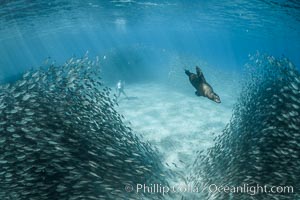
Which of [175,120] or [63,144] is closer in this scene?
[63,144]

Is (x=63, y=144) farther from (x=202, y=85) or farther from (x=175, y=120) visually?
(x=175, y=120)

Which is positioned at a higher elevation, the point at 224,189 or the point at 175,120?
the point at 224,189

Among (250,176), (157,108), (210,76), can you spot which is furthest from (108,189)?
A: (210,76)

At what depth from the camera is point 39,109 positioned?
8.09 m

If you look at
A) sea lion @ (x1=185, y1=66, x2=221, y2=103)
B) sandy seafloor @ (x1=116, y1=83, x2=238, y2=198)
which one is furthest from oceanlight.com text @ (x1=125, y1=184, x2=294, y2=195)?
sea lion @ (x1=185, y1=66, x2=221, y2=103)

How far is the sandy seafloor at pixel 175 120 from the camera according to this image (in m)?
15.7

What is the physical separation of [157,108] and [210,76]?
1634cm

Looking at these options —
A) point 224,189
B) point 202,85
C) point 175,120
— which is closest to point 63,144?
point 202,85

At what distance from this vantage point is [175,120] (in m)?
21.1

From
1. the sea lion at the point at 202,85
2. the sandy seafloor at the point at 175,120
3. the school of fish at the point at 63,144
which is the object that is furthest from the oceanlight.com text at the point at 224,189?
the sea lion at the point at 202,85

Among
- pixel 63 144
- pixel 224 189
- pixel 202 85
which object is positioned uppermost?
pixel 202 85

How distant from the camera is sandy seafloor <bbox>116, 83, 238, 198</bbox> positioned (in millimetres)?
A: 15719

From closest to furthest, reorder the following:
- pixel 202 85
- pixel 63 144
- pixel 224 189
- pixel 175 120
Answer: pixel 202 85, pixel 63 144, pixel 224 189, pixel 175 120

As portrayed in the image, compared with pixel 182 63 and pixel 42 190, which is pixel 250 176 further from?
pixel 182 63
